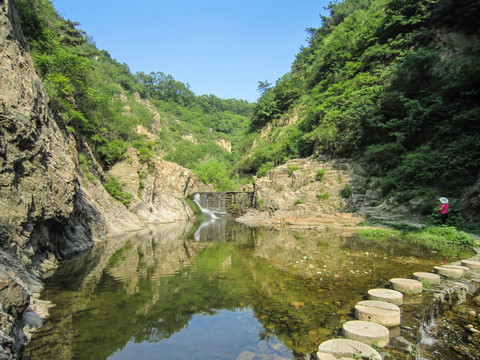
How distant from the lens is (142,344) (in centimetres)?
439

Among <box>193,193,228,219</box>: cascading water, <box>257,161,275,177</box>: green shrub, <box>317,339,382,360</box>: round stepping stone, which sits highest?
<box>257,161,275,177</box>: green shrub

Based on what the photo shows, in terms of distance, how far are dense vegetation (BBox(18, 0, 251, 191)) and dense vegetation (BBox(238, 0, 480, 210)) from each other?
19.6m

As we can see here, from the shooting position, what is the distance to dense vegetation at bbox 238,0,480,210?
15656 millimetres

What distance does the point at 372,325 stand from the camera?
4.06 metres

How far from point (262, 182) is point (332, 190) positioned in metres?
8.42

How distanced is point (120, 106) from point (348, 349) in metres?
34.4

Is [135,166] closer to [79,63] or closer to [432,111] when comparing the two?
[79,63]

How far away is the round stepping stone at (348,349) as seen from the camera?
3.38 meters

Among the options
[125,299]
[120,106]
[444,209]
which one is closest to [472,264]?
[444,209]

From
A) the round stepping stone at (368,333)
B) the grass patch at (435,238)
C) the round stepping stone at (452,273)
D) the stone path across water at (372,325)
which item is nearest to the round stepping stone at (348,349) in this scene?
the stone path across water at (372,325)

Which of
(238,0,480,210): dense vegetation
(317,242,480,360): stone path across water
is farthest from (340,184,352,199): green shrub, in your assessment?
(317,242,480,360): stone path across water

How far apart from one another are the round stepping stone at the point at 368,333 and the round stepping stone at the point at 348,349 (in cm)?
17

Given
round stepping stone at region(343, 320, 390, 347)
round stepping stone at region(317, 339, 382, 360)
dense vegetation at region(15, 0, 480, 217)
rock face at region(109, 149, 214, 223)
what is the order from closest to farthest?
round stepping stone at region(317, 339, 382, 360) < round stepping stone at region(343, 320, 390, 347) < dense vegetation at region(15, 0, 480, 217) < rock face at region(109, 149, 214, 223)

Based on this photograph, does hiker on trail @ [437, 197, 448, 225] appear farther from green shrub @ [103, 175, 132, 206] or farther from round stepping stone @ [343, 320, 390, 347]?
green shrub @ [103, 175, 132, 206]
